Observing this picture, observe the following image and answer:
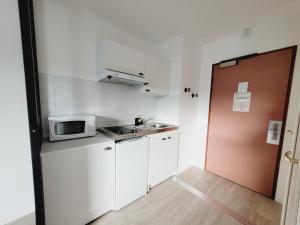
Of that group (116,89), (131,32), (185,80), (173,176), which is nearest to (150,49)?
(131,32)

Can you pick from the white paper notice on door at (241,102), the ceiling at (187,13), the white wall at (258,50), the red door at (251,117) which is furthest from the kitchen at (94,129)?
the white paper notice on door at (241,102)

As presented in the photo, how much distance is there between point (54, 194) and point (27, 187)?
0.31 meters

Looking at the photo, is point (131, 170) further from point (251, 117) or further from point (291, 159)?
Answer: point (251, 117)

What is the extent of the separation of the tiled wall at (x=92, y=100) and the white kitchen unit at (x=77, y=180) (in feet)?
1.61

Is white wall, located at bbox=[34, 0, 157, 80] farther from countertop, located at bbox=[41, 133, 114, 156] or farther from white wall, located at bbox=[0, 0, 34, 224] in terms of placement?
countertop, located at bbox=[41, 133, 114, 156]

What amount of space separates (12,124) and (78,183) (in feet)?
2.44

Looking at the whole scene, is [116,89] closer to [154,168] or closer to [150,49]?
[150,49]

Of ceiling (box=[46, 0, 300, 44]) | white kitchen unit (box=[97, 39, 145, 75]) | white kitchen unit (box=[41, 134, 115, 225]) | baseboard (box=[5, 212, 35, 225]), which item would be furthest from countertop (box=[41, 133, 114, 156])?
ceiling (box=[46, 0, 300, 44])

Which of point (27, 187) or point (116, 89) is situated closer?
point (27, 187)

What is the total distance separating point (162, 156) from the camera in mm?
1886

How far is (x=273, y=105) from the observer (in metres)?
1.61

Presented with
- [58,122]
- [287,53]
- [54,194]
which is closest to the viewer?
[54,194]

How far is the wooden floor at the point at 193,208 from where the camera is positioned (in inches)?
53.0

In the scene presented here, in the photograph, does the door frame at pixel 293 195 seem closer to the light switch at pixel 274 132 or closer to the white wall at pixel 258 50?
the white wall at pixel 258 50
